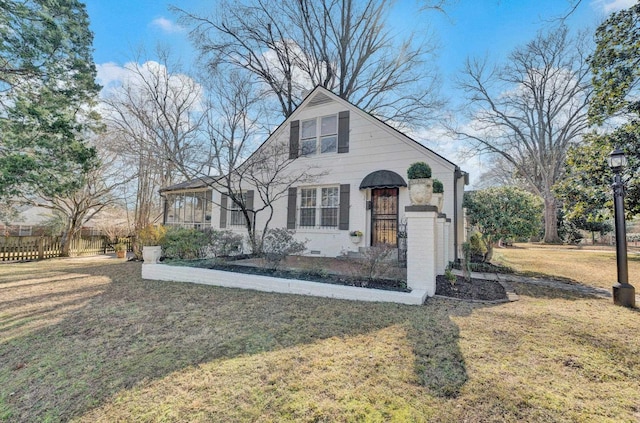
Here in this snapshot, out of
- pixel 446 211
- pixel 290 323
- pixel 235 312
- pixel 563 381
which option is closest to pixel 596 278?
pixel 446 211

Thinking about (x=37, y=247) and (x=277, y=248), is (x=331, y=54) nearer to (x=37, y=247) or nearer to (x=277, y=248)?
(x=277, y=248)

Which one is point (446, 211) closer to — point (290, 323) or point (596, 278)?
point (596, 278)

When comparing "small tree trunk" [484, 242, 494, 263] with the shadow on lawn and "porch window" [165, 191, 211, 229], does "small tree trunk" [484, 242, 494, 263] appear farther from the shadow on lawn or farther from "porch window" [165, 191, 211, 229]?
"porch window" [165, 191, 211, 229]

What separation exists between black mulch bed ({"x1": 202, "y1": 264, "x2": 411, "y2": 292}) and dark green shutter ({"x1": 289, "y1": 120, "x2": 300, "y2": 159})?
521 centimetres

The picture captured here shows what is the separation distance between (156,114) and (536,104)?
26599 millimetres

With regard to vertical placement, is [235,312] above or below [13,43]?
below

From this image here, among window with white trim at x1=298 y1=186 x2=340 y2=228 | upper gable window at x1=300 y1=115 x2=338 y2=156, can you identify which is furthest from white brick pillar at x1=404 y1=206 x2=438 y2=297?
upper gable window at x1=300 y1=115 x2=338 y2=156

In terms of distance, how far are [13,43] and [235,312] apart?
39.4 feet

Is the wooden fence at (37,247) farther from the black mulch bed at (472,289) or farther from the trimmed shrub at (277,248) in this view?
the black mulch bed at (472,289)

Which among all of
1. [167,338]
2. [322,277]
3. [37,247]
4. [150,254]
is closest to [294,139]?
[150,254]

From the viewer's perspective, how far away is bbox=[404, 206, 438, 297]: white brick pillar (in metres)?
5.37

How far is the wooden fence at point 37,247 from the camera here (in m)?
13.0

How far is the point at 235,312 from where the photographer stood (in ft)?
15.3

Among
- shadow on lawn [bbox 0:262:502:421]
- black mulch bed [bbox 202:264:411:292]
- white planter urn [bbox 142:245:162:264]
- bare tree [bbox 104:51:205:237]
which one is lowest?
shadow on lawn [bbox 0:262:502:421]
